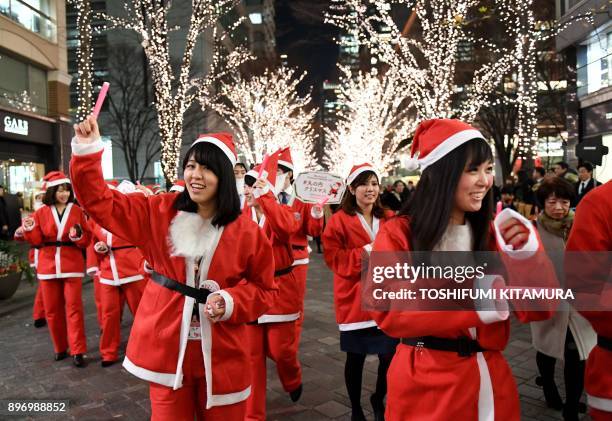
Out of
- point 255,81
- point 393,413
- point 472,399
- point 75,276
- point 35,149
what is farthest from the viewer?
point 255,81

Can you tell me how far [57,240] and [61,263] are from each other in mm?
320

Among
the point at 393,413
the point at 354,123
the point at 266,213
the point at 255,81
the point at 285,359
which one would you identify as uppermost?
the point at 255,81

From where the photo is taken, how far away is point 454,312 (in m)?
1.80

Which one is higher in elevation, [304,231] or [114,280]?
[304,231]

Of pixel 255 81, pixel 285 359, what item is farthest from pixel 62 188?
pixel 255 81

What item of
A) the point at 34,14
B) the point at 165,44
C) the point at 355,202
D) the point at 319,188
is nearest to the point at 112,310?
the point at 319,188

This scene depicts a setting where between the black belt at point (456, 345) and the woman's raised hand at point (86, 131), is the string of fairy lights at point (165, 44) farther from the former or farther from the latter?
the black belt at point (456, 345)

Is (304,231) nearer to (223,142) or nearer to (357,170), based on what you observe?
(357,170)

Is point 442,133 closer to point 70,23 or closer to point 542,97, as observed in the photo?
point 542,97

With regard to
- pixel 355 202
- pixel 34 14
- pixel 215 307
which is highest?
pixel 34 14

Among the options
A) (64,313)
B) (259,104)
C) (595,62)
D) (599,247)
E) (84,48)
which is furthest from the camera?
(259,104)

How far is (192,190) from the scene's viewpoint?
252cm

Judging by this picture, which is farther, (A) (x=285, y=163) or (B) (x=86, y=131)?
(A) (x=285, y=163)

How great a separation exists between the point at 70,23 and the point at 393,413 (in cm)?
3188
